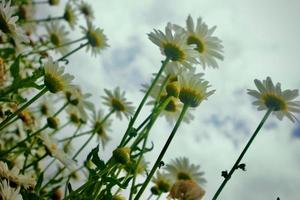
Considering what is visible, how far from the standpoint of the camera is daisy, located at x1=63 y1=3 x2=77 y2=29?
4488 millimetres

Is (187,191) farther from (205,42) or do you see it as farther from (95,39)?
(95,39)

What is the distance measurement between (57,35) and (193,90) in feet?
8.14

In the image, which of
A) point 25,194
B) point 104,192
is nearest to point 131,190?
point 104,192

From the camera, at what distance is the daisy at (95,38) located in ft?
12.9

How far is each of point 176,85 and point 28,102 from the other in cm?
57

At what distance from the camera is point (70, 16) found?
4.53 m

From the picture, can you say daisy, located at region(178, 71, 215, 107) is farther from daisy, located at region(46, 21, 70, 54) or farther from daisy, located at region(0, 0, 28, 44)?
daisy, located at region(46, 21, 70, 54)

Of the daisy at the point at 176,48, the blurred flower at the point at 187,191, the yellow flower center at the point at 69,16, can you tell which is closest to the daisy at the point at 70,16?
the yellow flower center at the point at 69,16

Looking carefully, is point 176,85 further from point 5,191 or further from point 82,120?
point 82,120

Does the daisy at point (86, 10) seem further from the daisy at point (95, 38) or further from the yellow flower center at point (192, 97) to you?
the yellow flower center at point (192, 97)

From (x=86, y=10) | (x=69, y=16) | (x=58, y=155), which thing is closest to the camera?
(x=58, y=155)

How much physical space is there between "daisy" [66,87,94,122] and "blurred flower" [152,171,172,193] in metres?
0.93

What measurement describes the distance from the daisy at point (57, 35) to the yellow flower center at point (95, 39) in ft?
1.00

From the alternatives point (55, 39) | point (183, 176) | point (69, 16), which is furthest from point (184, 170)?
point (69, 16)
